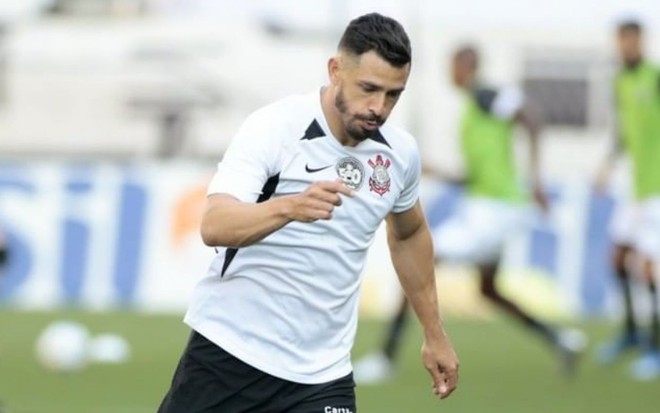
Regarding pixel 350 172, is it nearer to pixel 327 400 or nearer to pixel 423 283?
pixel 423 283

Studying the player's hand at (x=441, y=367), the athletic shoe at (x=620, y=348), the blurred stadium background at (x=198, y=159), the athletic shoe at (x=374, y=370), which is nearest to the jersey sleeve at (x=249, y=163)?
the player's hand at (x=441, y=367)

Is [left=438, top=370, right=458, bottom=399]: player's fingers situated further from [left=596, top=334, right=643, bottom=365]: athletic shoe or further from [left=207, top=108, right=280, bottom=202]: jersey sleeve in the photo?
[left=596, top=334, right=643, bottom=365]: athletic shoe

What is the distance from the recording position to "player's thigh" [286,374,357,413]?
675 cm

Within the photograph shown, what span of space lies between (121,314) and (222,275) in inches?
491

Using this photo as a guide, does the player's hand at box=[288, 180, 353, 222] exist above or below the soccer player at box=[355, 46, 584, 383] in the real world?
above

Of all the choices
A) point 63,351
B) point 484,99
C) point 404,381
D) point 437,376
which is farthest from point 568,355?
point 437,376

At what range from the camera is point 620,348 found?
15266mm

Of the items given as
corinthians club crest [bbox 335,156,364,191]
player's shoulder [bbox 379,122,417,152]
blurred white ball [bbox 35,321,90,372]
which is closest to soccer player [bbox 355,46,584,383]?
blurred white ball [bbox 35,321,90,372]

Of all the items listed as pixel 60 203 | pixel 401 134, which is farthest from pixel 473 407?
pixel 60 203

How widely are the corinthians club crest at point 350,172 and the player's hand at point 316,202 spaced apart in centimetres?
57

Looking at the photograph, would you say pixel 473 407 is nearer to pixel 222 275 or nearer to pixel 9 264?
pixel 222 275

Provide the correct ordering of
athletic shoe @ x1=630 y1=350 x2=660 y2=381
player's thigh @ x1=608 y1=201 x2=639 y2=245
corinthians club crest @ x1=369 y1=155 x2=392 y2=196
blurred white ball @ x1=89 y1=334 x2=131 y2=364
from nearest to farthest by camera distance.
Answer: corinthians club crest @ x1=369 y1=155 x2=392 y2=196
athletic shoe @ x1=630 y1=350 x2=660 y2=381
blurred white ball @ x1=89 y1=334 x2=131 y2=364
player's thigh @ x1=608 y1=201 x2=639 y2=245

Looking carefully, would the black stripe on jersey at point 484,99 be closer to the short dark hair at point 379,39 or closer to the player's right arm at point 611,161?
the player's right arm at point 611,161

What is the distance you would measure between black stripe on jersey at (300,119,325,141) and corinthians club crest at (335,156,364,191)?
0.39 ft
